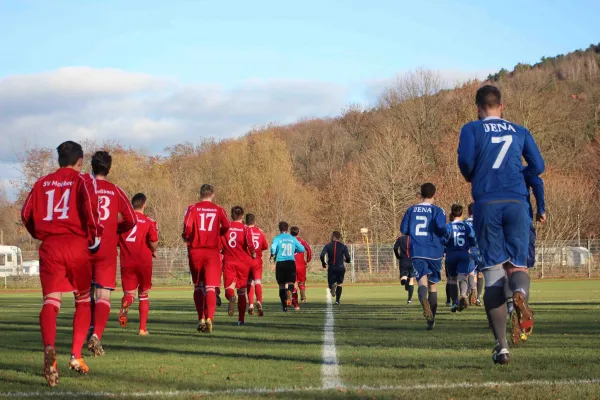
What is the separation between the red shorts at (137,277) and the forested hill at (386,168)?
38182mm

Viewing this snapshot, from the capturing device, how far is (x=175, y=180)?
6800cm

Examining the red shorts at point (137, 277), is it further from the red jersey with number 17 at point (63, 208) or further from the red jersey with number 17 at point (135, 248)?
the red jersey with number 17 at point (63, 208)

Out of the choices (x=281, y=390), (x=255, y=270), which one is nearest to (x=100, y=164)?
(x=281, y=390)

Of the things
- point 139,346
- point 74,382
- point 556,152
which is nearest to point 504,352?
point 74,382

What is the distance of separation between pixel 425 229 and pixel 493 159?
540cm

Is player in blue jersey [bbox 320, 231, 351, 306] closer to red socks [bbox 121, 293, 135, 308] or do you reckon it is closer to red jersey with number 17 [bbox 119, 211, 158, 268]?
red socks [bbox 121, 293, 135, 308]

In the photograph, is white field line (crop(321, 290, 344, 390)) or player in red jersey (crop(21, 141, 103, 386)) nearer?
white field line (crop(321, 290, 344, 390))

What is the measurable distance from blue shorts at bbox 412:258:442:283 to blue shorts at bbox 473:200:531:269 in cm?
538

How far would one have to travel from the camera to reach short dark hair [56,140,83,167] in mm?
7625

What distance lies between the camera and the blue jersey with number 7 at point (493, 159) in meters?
7.00

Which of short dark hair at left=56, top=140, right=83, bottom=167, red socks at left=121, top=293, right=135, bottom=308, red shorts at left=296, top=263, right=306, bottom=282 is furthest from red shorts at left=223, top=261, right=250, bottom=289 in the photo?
short dark hair at left=56, top=140, right=83, bottom=167

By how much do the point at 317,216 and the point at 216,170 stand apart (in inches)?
330

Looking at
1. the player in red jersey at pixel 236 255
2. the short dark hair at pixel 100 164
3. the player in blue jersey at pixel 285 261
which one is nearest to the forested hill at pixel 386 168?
the player in blue jersey at pixel 285 261

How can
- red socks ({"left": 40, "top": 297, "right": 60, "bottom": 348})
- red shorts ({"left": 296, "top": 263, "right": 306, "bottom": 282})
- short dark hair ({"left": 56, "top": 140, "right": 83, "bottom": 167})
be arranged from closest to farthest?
red socks ({"left": 40, "top": 297, "right": 60, "bottom": 348}) → short dark hair ({"left": 56, "top": 140, "right": 83, "bottom": 167}) → red shorts ({"left": 296, "top": 263, "right": 306, "bottom": 282})
